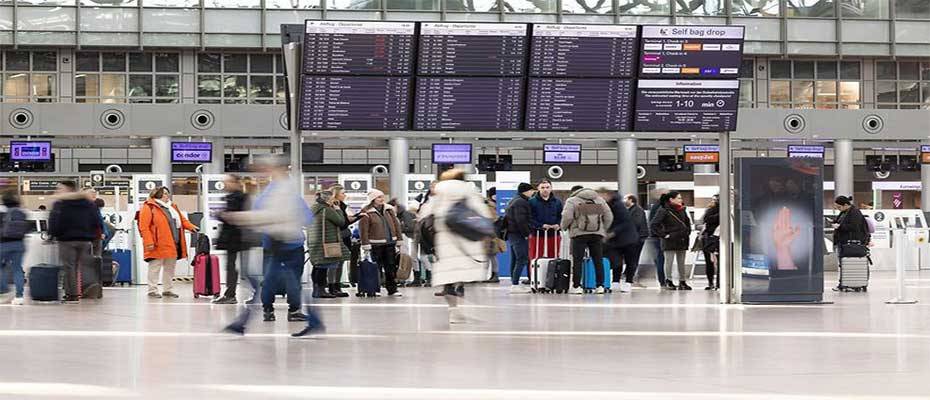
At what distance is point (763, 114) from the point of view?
44.2m

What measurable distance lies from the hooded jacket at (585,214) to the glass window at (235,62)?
89.4 feet

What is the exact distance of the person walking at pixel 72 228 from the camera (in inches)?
670

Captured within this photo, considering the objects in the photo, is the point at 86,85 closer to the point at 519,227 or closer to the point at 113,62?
the point at 113,62

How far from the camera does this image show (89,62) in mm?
44188

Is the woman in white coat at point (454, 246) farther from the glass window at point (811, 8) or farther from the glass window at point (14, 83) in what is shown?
the glass window at point (811, 8)

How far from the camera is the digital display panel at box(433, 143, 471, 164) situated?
3588 cm

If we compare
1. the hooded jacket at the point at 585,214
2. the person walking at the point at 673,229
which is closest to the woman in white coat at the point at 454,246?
the hooded jacket at the point at 585,214

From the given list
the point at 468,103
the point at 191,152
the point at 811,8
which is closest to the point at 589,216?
the point at 468,103

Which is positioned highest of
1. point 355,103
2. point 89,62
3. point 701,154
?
point 89,62

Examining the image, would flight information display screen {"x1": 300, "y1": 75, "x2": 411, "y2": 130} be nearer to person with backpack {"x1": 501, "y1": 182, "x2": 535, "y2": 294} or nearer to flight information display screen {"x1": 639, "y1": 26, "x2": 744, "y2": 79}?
flight information display screen {"x1": 639, "y1": 26, "x2": 744, "y2": 79}

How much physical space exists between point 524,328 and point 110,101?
1341 inches

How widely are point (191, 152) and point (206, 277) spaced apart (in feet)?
68.3

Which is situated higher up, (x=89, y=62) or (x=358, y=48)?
(x=89, y=62)

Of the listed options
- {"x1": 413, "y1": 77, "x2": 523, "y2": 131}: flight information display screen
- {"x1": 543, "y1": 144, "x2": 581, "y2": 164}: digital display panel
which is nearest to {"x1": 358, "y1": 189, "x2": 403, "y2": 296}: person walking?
{"x1": 413, "y1": 77, "x2": 523, "y2": 131}: flight information display screen
